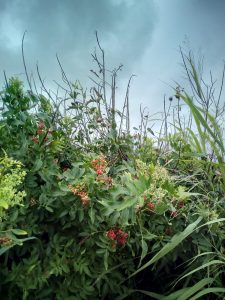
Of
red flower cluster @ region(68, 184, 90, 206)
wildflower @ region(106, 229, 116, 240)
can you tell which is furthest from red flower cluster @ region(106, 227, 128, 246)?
red flower cluster @ region(68, 184, 90, 206)

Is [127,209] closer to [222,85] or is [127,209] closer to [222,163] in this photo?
[222,163]

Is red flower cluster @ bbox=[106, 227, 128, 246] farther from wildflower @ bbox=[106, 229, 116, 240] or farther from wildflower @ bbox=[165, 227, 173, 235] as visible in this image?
wildflower @ bbox=[165, 227, 173, 235]

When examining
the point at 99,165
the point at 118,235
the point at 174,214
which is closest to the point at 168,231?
the point at 174,214

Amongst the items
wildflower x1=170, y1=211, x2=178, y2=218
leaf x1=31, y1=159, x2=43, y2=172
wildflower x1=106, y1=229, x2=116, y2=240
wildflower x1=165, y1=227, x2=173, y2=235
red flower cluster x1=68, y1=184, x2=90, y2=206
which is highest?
leaf x1=31, y1=159, x2=43, y2=172

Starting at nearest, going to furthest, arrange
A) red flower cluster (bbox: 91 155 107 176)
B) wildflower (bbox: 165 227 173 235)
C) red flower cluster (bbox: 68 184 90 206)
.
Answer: red flower cluster (bbox: 68 184 90 206), red flower cluster (bbox: 91 155 107 176), wildflower (bbox: 165 227 173 235)

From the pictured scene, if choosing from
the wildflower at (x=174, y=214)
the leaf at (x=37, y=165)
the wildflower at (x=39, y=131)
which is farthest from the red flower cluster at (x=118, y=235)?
the wildflower at (x=39, y=131)

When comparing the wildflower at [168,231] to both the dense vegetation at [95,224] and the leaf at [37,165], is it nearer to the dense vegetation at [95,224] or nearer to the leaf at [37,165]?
the dense vegetation at [95,224]

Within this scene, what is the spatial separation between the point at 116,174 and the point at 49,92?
1152mm

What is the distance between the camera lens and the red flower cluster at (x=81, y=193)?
1914 millimetres

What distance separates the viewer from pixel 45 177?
2.07 m

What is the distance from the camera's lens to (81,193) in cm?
193

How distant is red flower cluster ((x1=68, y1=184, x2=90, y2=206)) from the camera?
1914mm

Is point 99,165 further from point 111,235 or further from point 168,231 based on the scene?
point 168,231

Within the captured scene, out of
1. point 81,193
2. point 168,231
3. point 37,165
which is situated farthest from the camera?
point 168,231
